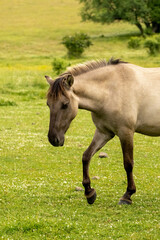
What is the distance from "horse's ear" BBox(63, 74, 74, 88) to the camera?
25.6 ft

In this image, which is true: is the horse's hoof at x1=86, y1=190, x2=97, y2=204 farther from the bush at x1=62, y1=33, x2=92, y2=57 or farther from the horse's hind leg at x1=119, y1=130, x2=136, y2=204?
the bush at x1=62, y1=33, x2=92, y2=57

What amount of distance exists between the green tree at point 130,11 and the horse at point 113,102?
6035cm

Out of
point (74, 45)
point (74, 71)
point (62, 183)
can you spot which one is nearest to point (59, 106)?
point (74, 71)

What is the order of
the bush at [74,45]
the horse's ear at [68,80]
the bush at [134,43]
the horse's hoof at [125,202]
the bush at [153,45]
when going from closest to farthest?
the horse's ear at [68,80] < the horse's hoof at [125,202] < the bush at [153,45] < the bush at [74,45] < the bush at [134,43]

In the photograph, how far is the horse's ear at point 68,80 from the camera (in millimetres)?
7793

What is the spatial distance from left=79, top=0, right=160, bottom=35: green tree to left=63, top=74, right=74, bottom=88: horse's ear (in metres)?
61.3

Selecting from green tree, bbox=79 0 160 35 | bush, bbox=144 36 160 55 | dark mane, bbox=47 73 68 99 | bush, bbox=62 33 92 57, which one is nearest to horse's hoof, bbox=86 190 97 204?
dark mane, bbox=47 73 68 99

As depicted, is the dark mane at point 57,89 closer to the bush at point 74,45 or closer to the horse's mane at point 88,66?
the horse's mane at point 88,66

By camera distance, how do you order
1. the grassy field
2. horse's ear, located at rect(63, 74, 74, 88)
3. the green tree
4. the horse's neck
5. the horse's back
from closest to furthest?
the grassy field, horse's ear, located at rect(63, 74, 74, 88), the horse's neck, the horse's back, the green tree

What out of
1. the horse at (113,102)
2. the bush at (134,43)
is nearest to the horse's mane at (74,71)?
the horse at (113,102)

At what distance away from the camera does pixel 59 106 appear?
25.9 ft

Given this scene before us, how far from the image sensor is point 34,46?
203ft

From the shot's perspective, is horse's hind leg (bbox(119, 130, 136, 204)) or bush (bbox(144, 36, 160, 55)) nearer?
horse's hind leg (bbox(119, 130, 136, 204))

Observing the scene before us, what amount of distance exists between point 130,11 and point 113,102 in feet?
207
